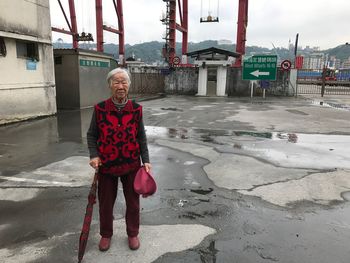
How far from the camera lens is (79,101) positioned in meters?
14.3

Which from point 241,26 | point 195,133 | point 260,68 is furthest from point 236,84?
point 195,133

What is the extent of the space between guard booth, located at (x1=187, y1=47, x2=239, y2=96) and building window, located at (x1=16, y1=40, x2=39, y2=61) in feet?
44.3

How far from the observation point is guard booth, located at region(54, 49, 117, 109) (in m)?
14.0

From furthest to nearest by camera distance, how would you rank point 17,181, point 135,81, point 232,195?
1. point 135,81
2. point 17,181
3. point 232,195

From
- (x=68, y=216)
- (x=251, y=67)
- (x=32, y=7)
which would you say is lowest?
(x=68, y=216)

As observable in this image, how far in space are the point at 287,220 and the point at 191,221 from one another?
3.82 ft

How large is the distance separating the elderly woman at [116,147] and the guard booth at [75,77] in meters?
11.7

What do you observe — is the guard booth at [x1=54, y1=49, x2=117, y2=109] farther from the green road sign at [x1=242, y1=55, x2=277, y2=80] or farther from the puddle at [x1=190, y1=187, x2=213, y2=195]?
the puddle at [x1=190, y1=187, x2=213, y2=195]

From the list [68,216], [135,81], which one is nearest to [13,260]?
[68,216]

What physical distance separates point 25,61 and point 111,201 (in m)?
9.52

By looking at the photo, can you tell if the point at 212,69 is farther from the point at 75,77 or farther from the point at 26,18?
the point at 26,18

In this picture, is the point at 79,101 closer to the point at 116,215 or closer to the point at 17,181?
the point at 17,181

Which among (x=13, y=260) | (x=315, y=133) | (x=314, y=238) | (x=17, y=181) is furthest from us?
(x=315, y=133)

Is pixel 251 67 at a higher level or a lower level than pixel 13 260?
higher
